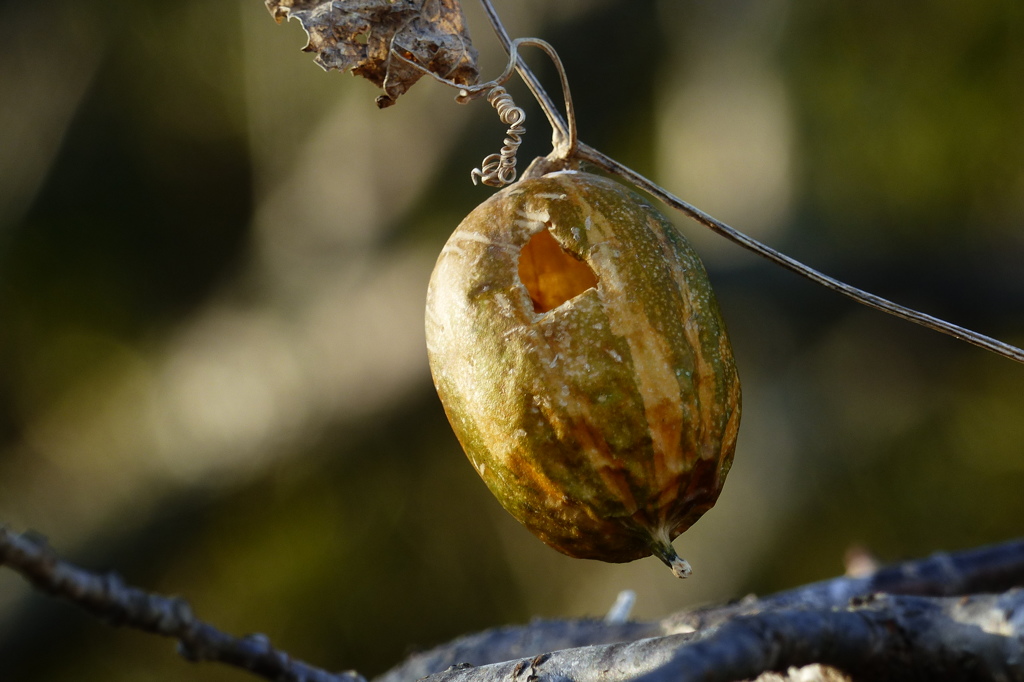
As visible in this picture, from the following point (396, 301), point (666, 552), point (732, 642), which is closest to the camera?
point (732, 642)

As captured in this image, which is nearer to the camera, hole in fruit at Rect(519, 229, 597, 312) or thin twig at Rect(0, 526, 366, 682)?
thin twig at Rect(0, 526, 366, 682)

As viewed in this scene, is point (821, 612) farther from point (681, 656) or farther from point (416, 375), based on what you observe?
point (416, 375)

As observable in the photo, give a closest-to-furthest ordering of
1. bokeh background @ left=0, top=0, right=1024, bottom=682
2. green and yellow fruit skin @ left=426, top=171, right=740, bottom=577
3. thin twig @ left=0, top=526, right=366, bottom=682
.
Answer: thin twig @ left=0, top=526, right=366, bottom=682 → green and yellow fruit skin @ left=426, top=171, right=740, bottom=577 → bokeh background @ left=0, top=0, right=1024, bottom=682

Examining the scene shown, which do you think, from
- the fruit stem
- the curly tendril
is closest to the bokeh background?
the curly tendril

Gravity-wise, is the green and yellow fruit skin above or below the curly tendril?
below

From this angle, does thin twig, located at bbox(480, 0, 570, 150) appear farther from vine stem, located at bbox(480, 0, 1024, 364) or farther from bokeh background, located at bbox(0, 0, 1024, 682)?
bokeh background, located at bbox(0, 0, 1024, 682)

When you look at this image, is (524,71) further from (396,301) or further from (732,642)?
(396,301)

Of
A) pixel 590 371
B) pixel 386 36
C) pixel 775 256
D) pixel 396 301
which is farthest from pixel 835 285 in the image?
pixel 396 301
